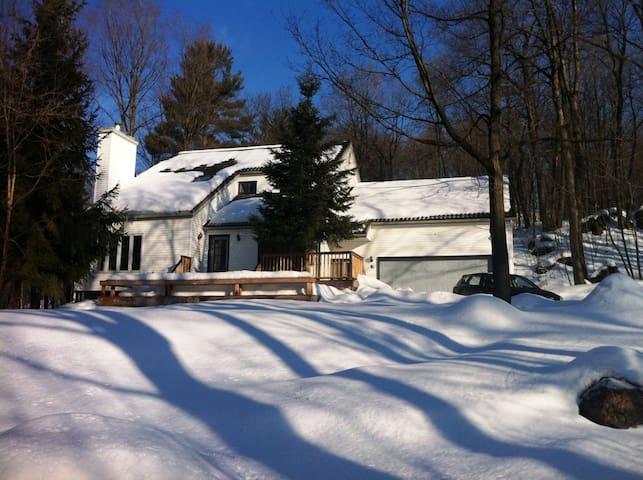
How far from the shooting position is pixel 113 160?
78.4 ft

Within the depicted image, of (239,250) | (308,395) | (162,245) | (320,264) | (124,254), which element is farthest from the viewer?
(124,254)

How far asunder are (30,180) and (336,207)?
32.5 feet

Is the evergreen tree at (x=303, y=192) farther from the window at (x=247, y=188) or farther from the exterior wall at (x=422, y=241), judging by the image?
the window at (x=247, y=188)

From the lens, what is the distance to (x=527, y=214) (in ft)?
112

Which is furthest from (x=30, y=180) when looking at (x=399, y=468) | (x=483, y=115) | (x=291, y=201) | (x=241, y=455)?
(x=399, y=468)

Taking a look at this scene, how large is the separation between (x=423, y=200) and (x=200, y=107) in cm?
2013

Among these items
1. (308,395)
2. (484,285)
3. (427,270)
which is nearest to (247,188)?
(427,270)

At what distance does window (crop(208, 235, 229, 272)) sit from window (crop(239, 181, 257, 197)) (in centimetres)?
346

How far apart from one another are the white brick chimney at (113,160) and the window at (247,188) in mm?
5574

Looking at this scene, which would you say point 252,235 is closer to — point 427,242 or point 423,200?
point 427,242

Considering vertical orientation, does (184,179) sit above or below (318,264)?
above

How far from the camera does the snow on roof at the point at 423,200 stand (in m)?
20.9

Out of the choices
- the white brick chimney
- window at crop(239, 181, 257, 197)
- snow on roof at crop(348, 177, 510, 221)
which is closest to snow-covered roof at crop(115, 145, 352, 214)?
the white brick chimney

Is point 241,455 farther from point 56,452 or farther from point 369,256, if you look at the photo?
point 369,256
